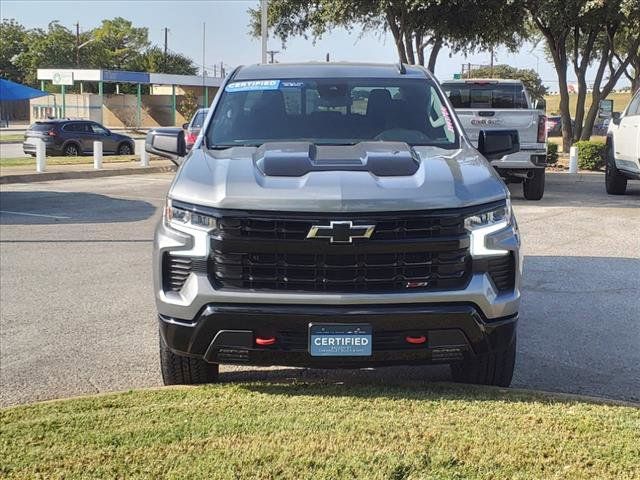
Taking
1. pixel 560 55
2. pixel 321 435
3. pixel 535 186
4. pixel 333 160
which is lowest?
pixel 321 435

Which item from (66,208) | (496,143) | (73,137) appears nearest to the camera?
(496,143)

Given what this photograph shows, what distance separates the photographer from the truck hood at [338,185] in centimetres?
396

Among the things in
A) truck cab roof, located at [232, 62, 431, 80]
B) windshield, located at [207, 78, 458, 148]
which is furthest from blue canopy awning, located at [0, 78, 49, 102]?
windshield, located at [207, 78, 458, 148]

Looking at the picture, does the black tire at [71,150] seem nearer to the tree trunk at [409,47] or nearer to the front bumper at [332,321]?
the tree trunk at [409,47]

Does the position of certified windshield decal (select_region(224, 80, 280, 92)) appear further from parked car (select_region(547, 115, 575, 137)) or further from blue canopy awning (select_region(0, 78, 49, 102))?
parked car (select_region(547, 115, 575, 137))

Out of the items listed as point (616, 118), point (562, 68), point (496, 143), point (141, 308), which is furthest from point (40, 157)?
point (496, 143)

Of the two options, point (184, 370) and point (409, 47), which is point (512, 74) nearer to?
point (409, 47)

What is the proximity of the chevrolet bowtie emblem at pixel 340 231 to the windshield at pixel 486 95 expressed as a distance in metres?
11.5

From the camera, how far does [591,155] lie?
2161 cm

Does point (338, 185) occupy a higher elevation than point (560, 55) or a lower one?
lower

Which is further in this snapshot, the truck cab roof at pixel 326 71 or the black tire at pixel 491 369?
the truck cab roof at pixel 326 71

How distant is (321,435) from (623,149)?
11.7 meters

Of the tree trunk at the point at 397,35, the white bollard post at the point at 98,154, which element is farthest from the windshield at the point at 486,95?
the white bollard post at the point at 98,154

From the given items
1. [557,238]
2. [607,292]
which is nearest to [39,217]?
[557,238]
